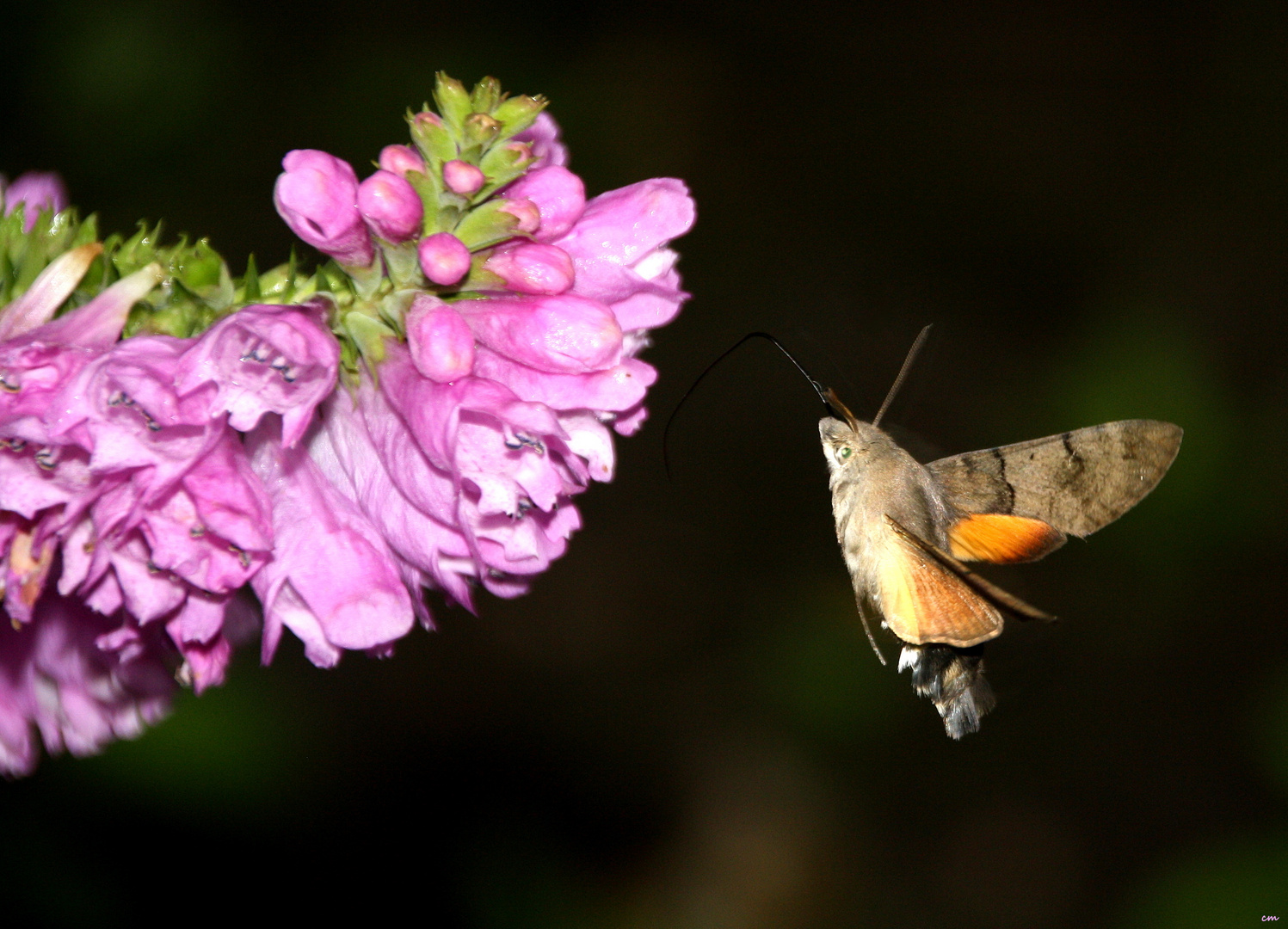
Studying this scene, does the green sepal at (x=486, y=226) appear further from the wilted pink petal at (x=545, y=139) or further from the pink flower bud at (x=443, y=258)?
the wilted pink petal at (x=545, y=139)

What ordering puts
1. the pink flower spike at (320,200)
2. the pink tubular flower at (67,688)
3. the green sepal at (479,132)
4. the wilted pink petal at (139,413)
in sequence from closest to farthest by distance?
the wilted pink petal at (139,413)
the pink flower spike at (320,200)
the green sepal at (479,132)
the pink tubular flower at (67,688)

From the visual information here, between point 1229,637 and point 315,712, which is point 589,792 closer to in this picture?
point 315,712

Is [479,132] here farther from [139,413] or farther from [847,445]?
[847,445]

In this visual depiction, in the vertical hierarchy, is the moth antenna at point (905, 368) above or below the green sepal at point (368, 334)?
below

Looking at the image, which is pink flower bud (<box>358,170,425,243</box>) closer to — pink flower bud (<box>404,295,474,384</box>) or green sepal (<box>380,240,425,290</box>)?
green sepal (<box>380,240,425,290</box>)

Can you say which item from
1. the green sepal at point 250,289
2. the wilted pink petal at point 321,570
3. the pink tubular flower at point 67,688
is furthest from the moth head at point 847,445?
the pink tubular flower at point 67,688

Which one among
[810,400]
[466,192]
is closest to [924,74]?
[810,400]
